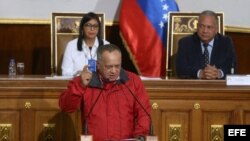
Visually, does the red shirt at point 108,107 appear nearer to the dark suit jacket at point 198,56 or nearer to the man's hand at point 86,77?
the man's hand at point 86,77

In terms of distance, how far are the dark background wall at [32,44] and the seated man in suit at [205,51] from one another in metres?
1.63

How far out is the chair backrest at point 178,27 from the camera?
6.19 metres

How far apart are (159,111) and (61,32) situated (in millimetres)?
1954

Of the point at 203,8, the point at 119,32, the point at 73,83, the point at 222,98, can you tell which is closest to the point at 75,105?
the point at 73,83

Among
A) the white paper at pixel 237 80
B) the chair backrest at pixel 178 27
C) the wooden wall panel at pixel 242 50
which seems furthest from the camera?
the wooden wall panel at pixel 242 50

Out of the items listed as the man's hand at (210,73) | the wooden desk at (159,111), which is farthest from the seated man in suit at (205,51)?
the wooden desk at (159,111)

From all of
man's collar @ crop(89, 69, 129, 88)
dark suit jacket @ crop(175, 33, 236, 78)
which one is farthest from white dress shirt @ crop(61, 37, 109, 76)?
man's collar @ crop(89, 69, 129, 88)

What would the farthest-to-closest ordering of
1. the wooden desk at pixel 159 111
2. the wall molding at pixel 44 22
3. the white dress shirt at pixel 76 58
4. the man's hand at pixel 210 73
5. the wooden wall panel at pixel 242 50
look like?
the wooden wall panel at pixel 242 50 < the wall molding at pixel 44 22 < the white dress shirt at pixel 76 58 < the man's hand at pixel 210 73 < the wooden desk at pixel 159 111

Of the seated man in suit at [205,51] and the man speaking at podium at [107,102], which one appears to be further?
the seated man in suit at [205,51]

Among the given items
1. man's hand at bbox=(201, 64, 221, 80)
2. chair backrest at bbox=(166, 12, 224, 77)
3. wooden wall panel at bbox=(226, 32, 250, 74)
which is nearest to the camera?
man's hand at bbox=(201, 64, 221, 80)

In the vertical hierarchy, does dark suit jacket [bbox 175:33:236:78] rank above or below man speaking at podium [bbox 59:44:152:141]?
above

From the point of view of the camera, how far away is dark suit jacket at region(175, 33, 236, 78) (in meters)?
5.13

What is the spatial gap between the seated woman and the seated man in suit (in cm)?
76

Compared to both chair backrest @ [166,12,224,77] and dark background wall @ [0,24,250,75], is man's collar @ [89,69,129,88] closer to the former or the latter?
chair backrest @ [166,12,224,77]
